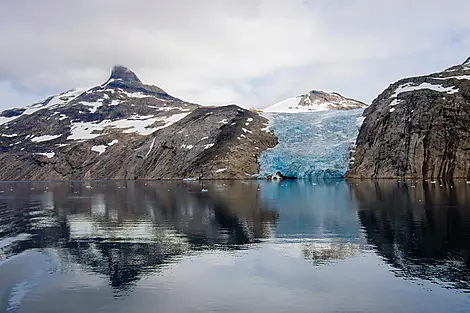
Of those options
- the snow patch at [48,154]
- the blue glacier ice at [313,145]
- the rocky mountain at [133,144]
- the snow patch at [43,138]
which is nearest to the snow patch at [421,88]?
the blue glacier ice at [313,145]

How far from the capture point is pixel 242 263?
18391mm

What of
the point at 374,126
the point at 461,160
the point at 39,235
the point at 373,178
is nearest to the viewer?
the point at 39,235

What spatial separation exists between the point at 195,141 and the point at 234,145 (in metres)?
14.3

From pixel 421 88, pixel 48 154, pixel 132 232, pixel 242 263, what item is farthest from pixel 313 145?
pixel 48 154

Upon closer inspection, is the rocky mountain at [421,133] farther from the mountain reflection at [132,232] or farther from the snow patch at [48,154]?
the snow patch at [48,154]

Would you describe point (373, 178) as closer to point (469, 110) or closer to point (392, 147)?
point (392, 147)

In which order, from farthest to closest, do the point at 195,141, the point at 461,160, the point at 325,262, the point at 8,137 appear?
the point at 8,137
the point at 195,141
the point at 461,160
the point at 325,262

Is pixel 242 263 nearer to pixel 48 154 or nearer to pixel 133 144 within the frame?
pixel 133 144

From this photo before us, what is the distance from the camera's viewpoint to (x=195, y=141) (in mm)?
122812

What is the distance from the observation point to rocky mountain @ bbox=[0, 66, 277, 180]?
11412cm

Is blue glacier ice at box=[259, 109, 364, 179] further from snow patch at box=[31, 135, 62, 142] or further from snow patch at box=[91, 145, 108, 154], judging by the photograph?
snow patch at box=[31, 135, 62, 142]

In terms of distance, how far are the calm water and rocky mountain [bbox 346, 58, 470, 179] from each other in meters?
59.5

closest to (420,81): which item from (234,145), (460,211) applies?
(234,145)

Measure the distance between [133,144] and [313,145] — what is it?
62319 millimetres
